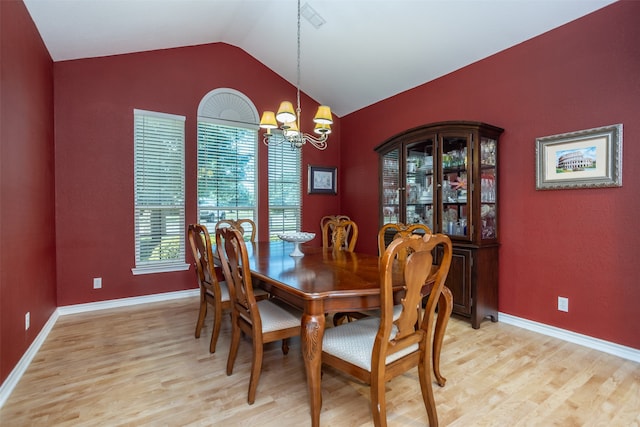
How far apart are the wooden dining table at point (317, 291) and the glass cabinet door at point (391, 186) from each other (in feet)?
5.95

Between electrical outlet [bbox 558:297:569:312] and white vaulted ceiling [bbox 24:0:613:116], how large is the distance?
7.79 ft

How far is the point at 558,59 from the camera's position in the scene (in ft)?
9.06

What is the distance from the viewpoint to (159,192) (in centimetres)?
388

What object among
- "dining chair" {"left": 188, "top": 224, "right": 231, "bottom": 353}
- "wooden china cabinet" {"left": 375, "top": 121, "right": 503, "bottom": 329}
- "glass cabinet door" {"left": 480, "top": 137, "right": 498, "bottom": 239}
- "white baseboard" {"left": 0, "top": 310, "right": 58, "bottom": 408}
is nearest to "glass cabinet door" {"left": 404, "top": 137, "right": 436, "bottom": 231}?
"wooden china cabinet" {"left": 375, "top": 121, "right": 503, "bottom": 329}

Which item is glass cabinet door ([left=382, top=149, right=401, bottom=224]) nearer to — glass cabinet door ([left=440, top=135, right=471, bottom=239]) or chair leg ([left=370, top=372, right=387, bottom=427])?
glass cabinet door ([left=440, top=135, right=471, bottom=239])

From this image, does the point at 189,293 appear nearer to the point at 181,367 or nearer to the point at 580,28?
the point at 181,367

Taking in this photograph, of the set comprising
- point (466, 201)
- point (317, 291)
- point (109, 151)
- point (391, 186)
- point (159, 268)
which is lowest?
point (159, 268)

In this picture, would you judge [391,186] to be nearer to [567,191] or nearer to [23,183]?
[567,191]

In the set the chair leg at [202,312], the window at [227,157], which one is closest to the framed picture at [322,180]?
the window at [227,157]

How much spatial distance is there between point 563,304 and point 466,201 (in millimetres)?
1193

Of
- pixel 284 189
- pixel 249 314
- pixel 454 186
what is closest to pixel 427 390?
pixel 249 314

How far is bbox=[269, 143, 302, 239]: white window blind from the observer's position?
4689 mm

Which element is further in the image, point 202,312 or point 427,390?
point 202,312

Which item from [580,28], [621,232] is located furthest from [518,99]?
[621,232]
